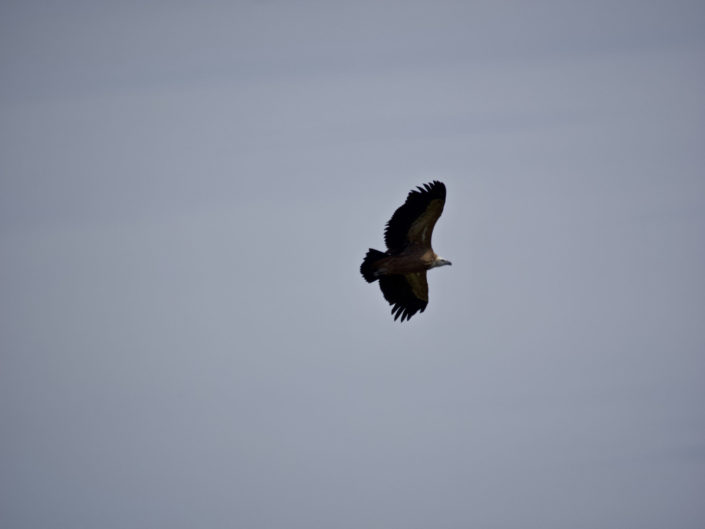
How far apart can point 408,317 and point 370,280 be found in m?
2.56

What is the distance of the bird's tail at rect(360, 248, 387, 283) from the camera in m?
49.2

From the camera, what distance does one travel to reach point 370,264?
161 feet

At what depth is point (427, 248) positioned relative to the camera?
5006cm

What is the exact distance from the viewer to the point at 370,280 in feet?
162

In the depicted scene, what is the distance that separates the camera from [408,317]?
51062 millimetres

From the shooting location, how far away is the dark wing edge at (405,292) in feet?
167

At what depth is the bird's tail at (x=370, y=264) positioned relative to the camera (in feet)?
161

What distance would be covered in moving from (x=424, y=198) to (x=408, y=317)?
5.10 m

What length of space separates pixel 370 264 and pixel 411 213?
238 centimetres

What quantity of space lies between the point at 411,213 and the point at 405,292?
3642 mm

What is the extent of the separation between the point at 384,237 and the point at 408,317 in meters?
3.56

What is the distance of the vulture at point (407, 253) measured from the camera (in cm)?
Answer: 4856

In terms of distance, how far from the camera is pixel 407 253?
163ft

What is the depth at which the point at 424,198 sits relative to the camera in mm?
48438
